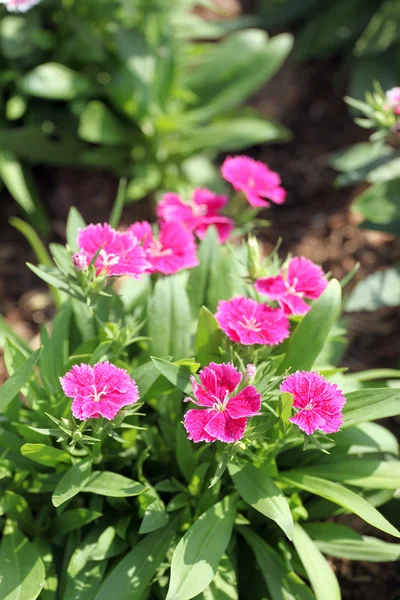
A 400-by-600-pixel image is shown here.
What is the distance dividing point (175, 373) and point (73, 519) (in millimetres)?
472

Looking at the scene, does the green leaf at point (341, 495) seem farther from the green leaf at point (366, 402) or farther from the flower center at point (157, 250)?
the flower center at point (157, 250)

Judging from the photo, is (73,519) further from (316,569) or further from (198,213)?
(198,213)

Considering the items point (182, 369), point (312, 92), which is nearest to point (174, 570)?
point (182, 369)

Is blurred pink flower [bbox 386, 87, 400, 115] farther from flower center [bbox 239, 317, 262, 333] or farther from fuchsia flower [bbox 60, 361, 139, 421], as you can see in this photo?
fuchsia flower [bbox 60, 361, 139, 421]

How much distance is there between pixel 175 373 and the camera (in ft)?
5.49

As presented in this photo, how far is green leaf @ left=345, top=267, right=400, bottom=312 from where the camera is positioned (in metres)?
2.55

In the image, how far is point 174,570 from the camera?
1.55 metres

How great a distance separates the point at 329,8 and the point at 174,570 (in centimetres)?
316

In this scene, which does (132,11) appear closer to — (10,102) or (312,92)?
(10,102)

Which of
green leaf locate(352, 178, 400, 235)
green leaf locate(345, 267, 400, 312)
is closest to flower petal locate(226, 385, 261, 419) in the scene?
green leaf locate(345, 267, 400, 312)

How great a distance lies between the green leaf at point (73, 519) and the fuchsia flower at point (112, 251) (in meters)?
0.60

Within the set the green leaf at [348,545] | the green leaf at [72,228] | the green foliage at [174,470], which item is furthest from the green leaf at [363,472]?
the green leaf at [72,228]

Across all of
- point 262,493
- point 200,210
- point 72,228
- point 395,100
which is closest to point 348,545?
point 262,493

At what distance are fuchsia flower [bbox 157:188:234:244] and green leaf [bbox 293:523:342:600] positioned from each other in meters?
0.89
